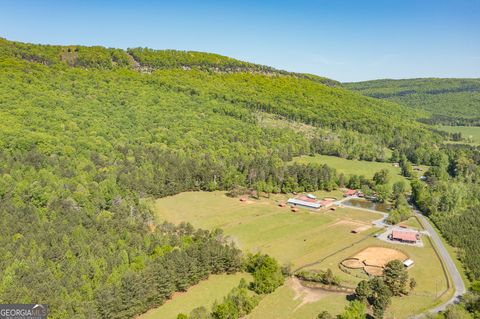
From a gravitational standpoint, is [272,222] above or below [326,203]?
below

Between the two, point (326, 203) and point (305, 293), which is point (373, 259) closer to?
point (305, 293)

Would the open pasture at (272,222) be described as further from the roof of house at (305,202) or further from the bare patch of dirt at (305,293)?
the bare patch of dirt at (305,293)

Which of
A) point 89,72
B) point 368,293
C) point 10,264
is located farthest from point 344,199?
point 89,72

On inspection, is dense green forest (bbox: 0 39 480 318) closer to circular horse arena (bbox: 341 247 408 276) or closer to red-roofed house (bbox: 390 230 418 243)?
red-roofed house (bbox: 390 230 418 243)

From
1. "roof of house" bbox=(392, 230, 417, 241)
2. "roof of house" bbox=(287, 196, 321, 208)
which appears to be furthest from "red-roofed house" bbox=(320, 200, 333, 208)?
"roof of house" bbox=(392, 230, 417, 241)

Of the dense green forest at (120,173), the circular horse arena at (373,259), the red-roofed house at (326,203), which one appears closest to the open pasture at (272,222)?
the red-roofed house at (326,203)

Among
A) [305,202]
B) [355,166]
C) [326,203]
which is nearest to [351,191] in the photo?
[326,203]
